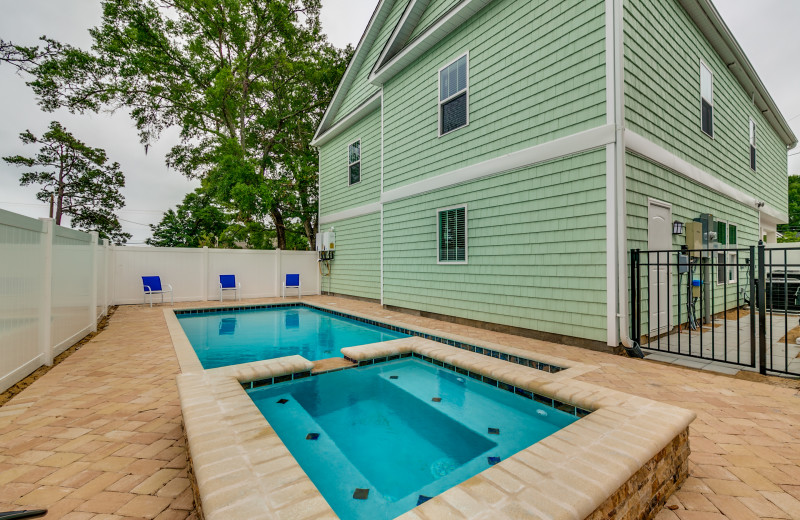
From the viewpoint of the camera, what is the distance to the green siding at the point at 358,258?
9469mm

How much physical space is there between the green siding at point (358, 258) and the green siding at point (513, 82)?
2471 millimetres

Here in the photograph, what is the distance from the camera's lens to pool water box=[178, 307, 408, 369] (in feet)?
16.9

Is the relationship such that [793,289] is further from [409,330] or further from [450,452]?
[450,452]

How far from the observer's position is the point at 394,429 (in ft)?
9.65

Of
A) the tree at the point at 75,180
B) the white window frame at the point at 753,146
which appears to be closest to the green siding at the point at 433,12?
the white window frame at the point at 753,146

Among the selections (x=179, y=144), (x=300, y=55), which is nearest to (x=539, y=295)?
(x=300, y=55)

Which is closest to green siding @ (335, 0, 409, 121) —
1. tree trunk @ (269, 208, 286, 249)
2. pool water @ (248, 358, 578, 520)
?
tree trunk @ (269, 208, 286, 249)

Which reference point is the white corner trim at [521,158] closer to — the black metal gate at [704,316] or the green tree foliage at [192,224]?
the black metal gate at [704,316]

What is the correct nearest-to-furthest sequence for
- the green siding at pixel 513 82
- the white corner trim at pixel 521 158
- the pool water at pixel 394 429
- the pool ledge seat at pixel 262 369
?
1. the pool water at pixel 394 429
2. the pool ledge seat at pixel 262 369
3. the white corner trim at pixel 521 158
4. the green siding at pixel 513 82

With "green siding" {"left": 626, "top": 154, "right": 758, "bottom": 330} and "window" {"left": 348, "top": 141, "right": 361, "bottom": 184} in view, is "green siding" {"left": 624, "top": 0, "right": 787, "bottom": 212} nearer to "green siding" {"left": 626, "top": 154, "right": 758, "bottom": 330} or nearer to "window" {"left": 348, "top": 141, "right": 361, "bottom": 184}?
"green siding" {"left": 626, "top": 154, "right": 758, "bottom": 330}

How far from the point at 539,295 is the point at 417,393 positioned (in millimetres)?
2617

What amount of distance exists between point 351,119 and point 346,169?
151cm

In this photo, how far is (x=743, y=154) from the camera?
784cm

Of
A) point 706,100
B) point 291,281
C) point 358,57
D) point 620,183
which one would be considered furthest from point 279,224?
point 706,100
